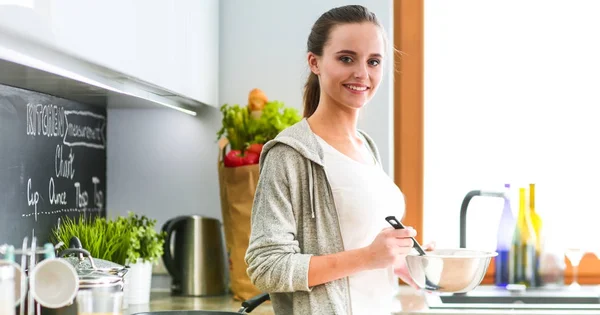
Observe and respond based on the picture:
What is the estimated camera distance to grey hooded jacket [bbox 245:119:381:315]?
5.21 feet

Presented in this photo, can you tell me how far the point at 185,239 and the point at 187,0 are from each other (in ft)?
2.32

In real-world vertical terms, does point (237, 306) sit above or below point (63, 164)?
below

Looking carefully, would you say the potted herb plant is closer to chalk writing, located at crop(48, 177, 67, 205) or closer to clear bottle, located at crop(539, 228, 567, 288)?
chalk writing, located at crop(48, 177, 67, 205)

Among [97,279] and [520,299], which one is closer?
[97,279]

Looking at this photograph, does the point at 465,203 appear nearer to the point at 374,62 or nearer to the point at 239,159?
the point at 239,159

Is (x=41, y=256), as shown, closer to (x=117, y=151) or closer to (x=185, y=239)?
(x=185, y=239)

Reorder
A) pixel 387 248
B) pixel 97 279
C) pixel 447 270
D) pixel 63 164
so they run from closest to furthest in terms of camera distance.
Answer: pixel 97 279 → pixel 387 248 → pixel 447 270 → pixel 63 164

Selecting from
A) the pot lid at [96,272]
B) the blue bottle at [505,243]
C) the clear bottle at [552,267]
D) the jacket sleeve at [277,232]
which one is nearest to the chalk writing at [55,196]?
the pot lid at [96,272]

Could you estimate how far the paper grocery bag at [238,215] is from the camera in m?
2.38

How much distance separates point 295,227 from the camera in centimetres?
164

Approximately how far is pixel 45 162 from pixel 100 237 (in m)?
0.23

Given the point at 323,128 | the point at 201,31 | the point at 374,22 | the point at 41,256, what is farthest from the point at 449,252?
the point at 201,31

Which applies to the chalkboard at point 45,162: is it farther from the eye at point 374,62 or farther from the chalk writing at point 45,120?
the eye at point 374,62

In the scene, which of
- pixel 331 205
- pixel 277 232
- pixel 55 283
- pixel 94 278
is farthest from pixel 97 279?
pixel 331 205
